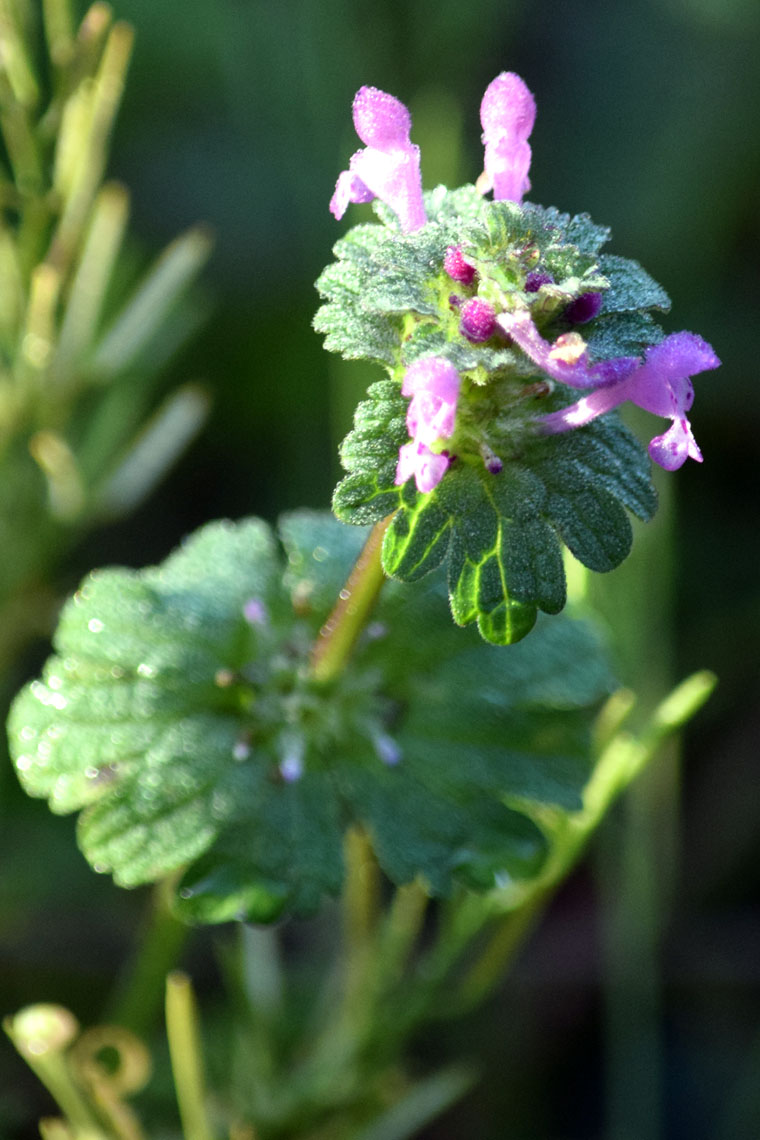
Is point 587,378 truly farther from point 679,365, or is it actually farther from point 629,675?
point 629,675

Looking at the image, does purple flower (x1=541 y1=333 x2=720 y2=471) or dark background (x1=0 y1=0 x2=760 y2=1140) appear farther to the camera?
dark background (x1=0 y1=0 x2=760 y2=1140)

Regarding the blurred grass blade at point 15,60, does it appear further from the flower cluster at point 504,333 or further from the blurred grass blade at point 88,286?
the flower cluster at point 504,333

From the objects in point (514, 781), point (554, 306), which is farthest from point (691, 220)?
point (554, 306)

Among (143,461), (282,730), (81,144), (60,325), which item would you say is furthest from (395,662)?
(60,325)

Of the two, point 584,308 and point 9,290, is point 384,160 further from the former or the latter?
point 9,290

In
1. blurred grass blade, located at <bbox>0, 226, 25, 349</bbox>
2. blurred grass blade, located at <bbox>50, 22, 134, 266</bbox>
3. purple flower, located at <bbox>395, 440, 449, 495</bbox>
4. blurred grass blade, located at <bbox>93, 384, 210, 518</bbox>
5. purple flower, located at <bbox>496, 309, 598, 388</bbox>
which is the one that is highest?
blurred grass blade, located at <bbox>50, 22, 134, 266</bbox>

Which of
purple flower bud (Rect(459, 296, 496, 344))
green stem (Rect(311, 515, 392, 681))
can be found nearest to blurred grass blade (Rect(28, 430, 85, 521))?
green stem (Rect(311, 515, 392, 681))

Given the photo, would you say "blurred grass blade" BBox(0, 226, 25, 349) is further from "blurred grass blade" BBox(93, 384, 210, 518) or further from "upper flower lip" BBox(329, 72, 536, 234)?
"upper flower lip" BBox(329, 72, 536, 234)

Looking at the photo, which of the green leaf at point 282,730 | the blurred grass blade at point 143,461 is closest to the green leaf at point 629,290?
the green leaf at point 282,730
